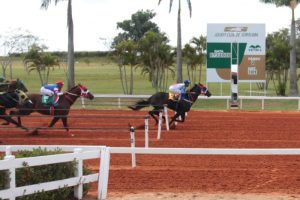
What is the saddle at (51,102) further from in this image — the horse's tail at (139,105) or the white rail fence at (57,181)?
the white rail fence at (57,181)

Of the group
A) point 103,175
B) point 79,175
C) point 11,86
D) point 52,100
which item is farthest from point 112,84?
point 79,175

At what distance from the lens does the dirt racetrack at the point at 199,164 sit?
1019cm

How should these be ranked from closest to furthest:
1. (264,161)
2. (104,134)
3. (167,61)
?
(264,161) < (104,134) < (167,61)

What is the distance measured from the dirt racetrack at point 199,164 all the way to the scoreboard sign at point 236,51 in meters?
13.5

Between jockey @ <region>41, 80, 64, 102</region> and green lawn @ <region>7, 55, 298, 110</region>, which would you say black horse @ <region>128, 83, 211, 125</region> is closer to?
jockey @ <region>41, 80, 64, 102</region>

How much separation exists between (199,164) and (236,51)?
24.3m

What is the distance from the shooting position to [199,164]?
42.9 ft

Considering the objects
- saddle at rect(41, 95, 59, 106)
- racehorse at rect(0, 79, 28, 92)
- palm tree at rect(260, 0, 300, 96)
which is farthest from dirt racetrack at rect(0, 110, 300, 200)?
palm tree at rect(260, 0, 300, 96)

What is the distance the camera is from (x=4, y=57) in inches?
2443

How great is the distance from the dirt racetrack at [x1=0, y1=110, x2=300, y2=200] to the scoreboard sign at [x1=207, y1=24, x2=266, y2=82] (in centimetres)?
1354

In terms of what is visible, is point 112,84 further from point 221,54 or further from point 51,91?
point 51,91

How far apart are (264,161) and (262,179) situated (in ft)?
7.64

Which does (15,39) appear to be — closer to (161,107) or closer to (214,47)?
(214,47)

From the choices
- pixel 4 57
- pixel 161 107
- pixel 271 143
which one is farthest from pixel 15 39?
pixel 271 143
